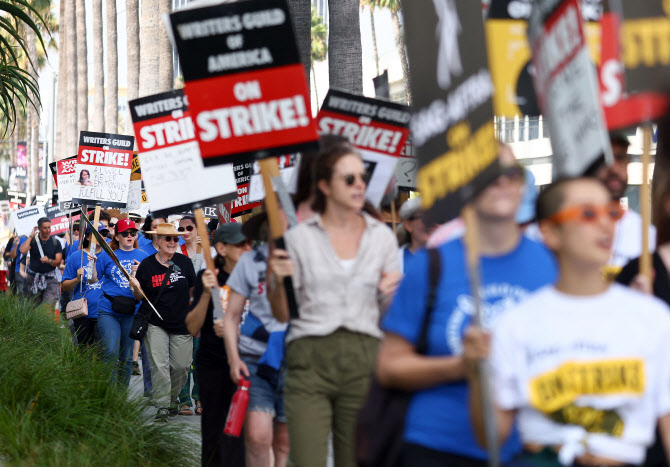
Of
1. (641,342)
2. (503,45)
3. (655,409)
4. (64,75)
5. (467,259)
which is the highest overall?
(64,75)

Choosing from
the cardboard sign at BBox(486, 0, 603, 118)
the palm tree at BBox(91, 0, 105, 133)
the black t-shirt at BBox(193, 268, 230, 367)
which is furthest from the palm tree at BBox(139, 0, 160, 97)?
the palm tree at BBox(91, 0, 105, 133)

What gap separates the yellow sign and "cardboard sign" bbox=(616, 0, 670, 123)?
0.23m

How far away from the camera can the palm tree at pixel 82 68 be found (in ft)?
153

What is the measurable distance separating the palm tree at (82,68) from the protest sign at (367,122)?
39.0 m

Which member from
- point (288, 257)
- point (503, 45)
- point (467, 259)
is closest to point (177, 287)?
point (288, 257)

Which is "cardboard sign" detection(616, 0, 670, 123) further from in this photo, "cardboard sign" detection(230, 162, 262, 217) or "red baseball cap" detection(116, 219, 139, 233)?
"red baseball cap" detection(116, 219, 139, 233)

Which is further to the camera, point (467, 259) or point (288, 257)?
point (288, 257)

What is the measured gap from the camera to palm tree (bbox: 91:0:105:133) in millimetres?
40503

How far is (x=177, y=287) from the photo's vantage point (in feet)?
38.4

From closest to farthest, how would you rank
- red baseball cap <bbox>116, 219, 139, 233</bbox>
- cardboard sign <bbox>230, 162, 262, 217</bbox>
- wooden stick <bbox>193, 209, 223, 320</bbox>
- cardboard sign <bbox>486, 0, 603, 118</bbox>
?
cardboard sign <bbox>486, 0, 603, 118</bbox> → wooden stick <bbox>193, 209, 223, 320</bbox> → cardboard sign <bbox>230, 162, 262, 217</bbox> → red baseball cap <bbox>116, 219, 139, 233</bbox>

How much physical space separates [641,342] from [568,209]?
426mm

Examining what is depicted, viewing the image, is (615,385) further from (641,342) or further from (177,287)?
(177,287)

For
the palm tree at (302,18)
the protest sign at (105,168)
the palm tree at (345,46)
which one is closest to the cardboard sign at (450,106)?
the palm tree at (302,18)

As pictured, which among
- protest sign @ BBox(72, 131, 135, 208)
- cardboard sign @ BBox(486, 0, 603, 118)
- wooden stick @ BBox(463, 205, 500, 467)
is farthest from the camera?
protest sign @ BBox(72, 131, 135, 208)
